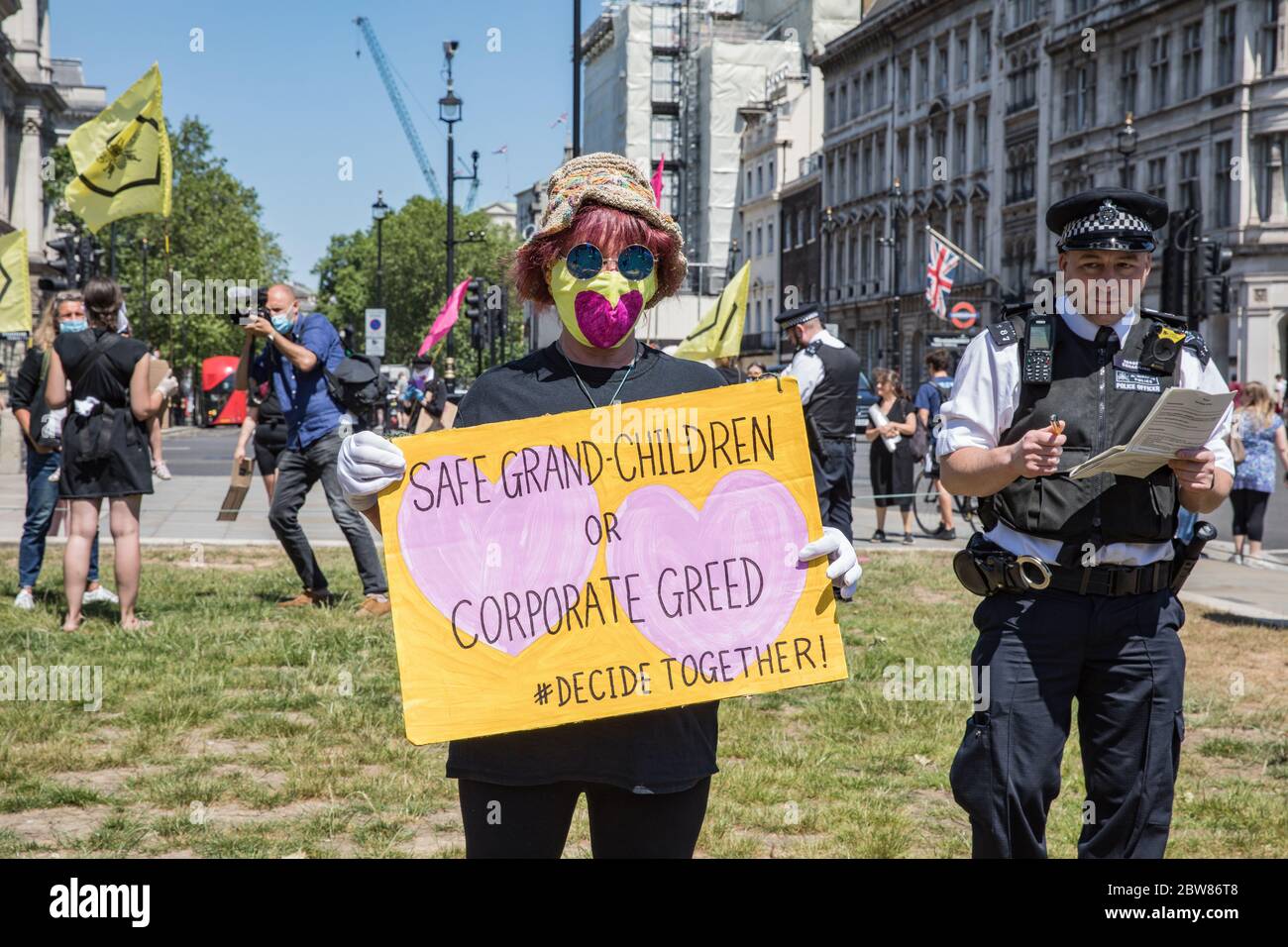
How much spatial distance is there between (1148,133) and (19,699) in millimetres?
45695

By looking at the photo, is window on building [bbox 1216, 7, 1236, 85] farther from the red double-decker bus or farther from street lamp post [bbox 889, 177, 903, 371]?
the red double-decker bus

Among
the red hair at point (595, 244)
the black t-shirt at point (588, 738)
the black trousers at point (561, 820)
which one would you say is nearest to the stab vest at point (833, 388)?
the red hair at point (595, 244)

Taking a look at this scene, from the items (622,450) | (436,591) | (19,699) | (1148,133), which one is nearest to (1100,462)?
(622,450)

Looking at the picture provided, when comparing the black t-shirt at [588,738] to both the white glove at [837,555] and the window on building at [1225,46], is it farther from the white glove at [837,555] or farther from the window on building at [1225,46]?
the window on building at [1225,46]

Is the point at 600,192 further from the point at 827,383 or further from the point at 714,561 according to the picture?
the point at 827,383

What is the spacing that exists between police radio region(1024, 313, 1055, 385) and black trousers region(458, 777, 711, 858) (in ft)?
4.98

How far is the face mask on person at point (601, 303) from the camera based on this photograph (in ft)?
11.0

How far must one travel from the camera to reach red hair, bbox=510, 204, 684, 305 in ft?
11.1

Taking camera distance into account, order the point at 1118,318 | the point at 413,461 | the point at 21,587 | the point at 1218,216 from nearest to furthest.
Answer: the point at 413,461, the point at 1118,318, the point at 21,587, the point at 1218,216

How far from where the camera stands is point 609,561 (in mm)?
3424

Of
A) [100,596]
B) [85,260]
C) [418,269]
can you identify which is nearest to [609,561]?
[100,596]

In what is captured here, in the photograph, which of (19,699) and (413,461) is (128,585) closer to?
(19,699)

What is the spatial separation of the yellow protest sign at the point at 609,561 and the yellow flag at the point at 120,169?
348 inches

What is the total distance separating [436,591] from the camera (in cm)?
337
